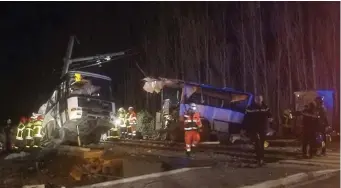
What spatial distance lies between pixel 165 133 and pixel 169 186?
1153 centimetres

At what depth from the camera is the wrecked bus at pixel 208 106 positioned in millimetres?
16391

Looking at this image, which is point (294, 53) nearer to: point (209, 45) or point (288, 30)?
point (288, 30)

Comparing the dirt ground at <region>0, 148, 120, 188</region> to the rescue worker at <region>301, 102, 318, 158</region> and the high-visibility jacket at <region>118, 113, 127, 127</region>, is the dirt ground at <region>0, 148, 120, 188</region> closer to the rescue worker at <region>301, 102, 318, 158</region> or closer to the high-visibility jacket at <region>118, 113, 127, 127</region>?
the rescue worker at <region>301, 102, 318, 158</region>

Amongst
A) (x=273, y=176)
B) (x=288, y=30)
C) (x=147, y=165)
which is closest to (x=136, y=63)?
(x=288, y=30)

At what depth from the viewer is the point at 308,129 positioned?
10.0 m

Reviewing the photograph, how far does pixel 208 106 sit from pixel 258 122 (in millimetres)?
7434

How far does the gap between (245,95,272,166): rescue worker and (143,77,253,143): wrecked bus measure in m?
6.85

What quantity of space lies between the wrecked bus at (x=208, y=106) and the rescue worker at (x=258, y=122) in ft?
22.5

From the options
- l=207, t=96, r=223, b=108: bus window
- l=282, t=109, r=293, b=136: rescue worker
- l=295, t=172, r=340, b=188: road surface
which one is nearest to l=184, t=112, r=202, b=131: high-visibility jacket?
l=295, t=172, r=340, b=188: road surface

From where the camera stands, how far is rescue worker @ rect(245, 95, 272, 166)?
910 centimetres

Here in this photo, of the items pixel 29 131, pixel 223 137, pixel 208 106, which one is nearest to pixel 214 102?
pixel 208 106

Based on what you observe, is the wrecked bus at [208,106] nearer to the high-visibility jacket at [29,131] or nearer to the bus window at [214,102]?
the bus window at [214,102]

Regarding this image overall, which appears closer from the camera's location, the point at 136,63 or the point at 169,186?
the point at 169,186

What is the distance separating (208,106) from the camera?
652 inches
